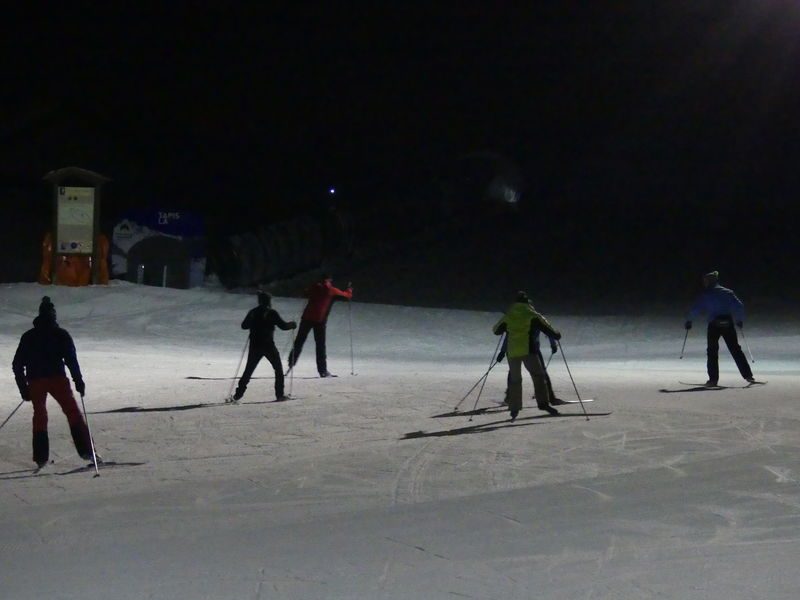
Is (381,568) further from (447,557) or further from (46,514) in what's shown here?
(46,514)

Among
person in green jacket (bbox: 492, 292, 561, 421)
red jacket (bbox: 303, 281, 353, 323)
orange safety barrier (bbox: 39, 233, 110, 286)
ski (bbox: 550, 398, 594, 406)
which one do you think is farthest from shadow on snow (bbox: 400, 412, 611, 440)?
orange safety barrier (bbox: 39, 233, 110, 286)

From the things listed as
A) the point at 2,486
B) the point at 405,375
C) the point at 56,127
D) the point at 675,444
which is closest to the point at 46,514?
the point at 2,486

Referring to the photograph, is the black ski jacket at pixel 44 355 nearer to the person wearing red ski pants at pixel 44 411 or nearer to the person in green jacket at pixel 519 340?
the person wearing red ski pants at pixel 44 411

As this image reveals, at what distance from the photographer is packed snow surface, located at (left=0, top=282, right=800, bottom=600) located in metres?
5.69

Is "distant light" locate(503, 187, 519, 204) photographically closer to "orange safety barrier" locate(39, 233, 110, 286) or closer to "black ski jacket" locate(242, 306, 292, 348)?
"orange safety barrier" locate(39, 233, 110, 286)

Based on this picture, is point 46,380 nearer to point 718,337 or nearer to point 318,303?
point 318,303

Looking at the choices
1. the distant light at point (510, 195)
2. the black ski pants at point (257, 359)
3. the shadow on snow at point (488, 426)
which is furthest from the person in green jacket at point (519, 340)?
the distant light at point (510, 195)

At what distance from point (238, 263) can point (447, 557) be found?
26.0 meters

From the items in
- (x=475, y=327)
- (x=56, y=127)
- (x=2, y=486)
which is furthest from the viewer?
(x=56, y=127)

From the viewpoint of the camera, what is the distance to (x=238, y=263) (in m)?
31.4

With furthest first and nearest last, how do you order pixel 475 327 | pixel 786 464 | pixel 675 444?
pixel 475 327
pixel 675 444
pixel 786 464

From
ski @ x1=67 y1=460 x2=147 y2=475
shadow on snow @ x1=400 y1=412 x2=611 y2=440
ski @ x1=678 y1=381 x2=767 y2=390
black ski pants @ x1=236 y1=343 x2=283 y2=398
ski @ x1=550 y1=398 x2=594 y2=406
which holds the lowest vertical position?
ski @ x1=67 y1=460 x2=147 y2=475

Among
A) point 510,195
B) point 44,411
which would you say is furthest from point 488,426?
point 510,195

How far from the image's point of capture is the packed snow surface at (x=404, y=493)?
569 centimetres
